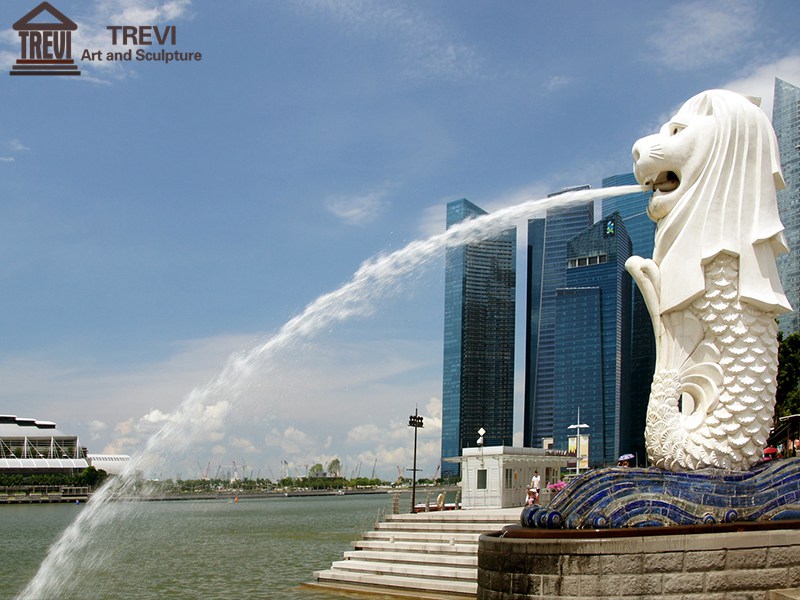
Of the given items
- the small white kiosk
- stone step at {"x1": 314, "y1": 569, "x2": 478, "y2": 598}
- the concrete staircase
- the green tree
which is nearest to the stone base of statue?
stone step at {"x1": 314, "y1": 569, "x2": 478, "y2": 598}

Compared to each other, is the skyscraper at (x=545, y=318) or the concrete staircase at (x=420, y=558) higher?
the skyscraper at (x=545, y=318)

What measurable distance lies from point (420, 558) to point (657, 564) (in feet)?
25.5

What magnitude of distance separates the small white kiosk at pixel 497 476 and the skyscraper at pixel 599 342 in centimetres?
7699

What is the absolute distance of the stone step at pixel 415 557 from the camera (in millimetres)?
16203

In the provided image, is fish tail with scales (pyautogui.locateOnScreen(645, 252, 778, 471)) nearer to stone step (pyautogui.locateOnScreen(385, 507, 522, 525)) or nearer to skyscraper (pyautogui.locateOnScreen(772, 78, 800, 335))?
stone step (pyautogui.locateOnScreen(385, 507, 522, 525))

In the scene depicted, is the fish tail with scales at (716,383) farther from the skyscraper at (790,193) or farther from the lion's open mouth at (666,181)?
the skyscraper at (790,193)

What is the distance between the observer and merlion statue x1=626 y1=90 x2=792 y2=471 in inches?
475

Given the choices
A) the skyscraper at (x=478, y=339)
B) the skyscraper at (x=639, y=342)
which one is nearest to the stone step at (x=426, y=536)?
the skyscraper at (x=478, y=339)

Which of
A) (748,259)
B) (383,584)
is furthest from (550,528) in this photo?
(383,584)

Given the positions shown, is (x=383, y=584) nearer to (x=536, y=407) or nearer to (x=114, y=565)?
(x=114, y=565)

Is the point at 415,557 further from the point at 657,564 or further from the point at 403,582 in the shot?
the point at 657,564

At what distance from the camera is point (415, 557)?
17141mm

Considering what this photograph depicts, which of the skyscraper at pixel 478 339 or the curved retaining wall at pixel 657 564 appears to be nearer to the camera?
the curved retaining wall at pixel 657 564

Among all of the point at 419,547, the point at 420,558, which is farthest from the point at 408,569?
the point at 419,547
